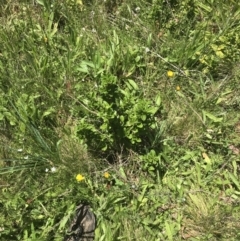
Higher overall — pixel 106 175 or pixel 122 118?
pixel 122 118

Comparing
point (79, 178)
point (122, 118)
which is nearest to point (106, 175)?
point (79, 178)

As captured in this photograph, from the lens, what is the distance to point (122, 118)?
2457 millimetres

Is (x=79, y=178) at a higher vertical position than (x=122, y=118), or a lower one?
lower

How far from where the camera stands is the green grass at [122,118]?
247cm

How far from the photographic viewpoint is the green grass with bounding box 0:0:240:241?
8.10ft

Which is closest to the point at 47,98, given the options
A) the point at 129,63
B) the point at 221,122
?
the point at 129,63

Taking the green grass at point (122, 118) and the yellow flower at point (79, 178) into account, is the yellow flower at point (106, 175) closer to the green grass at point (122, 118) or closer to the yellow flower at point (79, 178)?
the green grass at point (122, 118)

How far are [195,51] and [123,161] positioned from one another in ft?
3.22

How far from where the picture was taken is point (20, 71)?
113 inches

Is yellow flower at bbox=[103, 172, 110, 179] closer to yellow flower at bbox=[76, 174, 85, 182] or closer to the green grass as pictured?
the green grass

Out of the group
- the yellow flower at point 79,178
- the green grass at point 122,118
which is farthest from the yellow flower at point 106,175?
the yellow flower at point 79,178

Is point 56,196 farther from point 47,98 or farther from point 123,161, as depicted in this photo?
point 47,98

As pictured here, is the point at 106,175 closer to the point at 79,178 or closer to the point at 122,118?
the point at 79,178

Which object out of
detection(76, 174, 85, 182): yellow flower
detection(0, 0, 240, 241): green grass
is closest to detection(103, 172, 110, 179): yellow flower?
detection(0, 0, 240, 241): green grass
